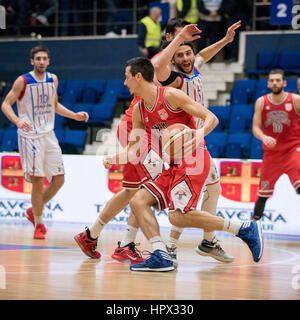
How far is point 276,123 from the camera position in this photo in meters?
8.03

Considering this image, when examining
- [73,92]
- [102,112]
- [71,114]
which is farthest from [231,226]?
[73,92]

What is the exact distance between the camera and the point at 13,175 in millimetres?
9773

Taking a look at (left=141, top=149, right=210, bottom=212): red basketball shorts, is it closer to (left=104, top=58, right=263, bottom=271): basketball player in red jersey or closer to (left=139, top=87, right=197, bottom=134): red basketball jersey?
(left=104, top=58, right=263, bottom=271): basketball player in red jersey

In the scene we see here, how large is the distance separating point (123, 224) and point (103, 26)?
6.90 metres

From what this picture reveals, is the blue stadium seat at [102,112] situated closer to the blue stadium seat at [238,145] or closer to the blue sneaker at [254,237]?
the blue stadium seat at [238,145]

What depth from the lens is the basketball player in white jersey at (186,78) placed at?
16.9 feet

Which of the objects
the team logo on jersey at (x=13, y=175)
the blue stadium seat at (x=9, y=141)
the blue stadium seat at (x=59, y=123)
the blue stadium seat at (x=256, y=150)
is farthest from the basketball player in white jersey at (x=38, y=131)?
the blue stadium seat at (x=59, y=123)

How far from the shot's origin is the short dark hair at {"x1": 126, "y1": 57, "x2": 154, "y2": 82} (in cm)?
504

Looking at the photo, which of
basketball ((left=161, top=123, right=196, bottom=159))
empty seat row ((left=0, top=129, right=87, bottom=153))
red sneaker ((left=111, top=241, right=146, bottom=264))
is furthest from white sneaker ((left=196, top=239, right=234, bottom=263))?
empty seat row ((left=0, top=129, right=87, bottom=153))

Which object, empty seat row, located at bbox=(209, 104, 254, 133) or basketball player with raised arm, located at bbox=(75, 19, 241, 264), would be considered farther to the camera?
empty seat row, located at bbox=(209, 104, 254, 133)

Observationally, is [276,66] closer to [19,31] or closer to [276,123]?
[276,123]

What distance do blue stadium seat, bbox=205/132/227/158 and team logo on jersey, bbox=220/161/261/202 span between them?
1524 mm

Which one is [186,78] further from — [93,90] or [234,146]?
[93,90]
